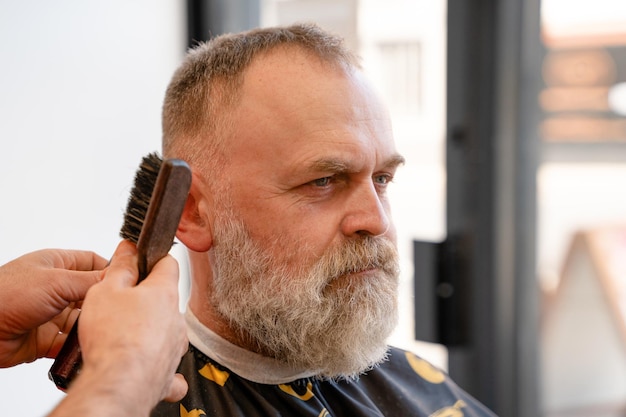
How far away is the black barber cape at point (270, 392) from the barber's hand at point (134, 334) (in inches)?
15.4

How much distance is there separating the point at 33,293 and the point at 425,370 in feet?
3.35

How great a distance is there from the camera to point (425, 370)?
1954 mm

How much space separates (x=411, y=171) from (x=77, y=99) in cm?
131

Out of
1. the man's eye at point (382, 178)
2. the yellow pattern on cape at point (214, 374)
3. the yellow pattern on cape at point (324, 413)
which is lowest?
the yellow pattern on cape at point (324, 413)

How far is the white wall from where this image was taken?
2.26m

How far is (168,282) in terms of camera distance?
44.6 inches

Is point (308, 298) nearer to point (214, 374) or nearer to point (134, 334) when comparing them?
point (214, 374)

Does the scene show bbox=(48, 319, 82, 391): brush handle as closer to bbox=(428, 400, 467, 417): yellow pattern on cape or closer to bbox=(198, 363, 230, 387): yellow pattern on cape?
bbox=(198, 363, 230, 387): yellow pattern on cape

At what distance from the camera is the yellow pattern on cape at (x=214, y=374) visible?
1579 millimetres

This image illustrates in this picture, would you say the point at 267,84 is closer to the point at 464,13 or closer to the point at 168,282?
the point at 168,282

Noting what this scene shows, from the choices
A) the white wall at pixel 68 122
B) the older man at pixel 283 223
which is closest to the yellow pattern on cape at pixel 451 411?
the older man at pixel 283 223

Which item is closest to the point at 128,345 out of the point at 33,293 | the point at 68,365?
the point at 68,365

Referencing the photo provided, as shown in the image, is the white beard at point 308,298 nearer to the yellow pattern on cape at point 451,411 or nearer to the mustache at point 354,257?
the mustache at point 354,257

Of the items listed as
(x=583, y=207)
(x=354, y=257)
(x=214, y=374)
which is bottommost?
(x=214, y=374)
